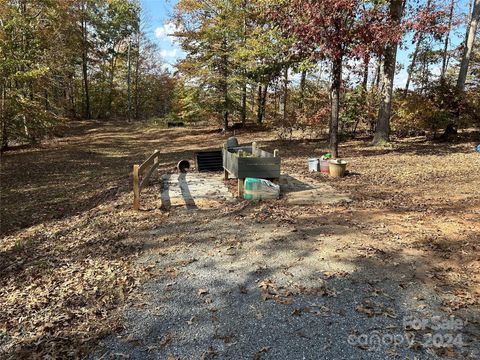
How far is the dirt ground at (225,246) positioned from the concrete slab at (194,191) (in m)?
0.41

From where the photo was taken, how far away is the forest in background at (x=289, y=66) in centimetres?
993

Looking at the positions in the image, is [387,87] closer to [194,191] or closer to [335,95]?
[335,95]

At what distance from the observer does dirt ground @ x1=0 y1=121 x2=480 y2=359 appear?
3264 mm

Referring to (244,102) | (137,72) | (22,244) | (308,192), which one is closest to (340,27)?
(308,192)

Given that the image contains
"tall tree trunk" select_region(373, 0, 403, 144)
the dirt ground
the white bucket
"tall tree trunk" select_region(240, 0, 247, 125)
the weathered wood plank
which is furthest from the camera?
"tall tree trunk" select_region(240, 0, 247, 125)

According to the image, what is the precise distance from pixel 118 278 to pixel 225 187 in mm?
4260

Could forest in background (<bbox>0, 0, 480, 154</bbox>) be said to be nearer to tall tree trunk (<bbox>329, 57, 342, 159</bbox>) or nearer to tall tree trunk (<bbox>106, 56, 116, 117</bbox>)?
tall tree trunk (<bbox>329, 57, 342, 159</bbox>)

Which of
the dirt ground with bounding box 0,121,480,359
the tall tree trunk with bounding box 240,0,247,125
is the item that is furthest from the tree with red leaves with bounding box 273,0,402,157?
the tall tree trunk with bounding box 240,0,247,125

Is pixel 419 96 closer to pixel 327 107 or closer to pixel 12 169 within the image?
pixel 327 107

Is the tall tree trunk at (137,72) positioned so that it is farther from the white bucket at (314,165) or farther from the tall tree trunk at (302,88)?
the white bucket at (314,165)

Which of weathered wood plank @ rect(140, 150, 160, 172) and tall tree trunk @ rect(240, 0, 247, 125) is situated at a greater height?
tall tree trunk @ rect(240, 0, 247, 125)

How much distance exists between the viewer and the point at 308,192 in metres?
7.37

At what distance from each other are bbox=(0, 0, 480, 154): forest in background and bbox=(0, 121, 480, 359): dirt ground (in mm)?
3810

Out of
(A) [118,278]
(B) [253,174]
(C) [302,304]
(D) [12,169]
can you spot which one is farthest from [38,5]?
(C) [302,304]
